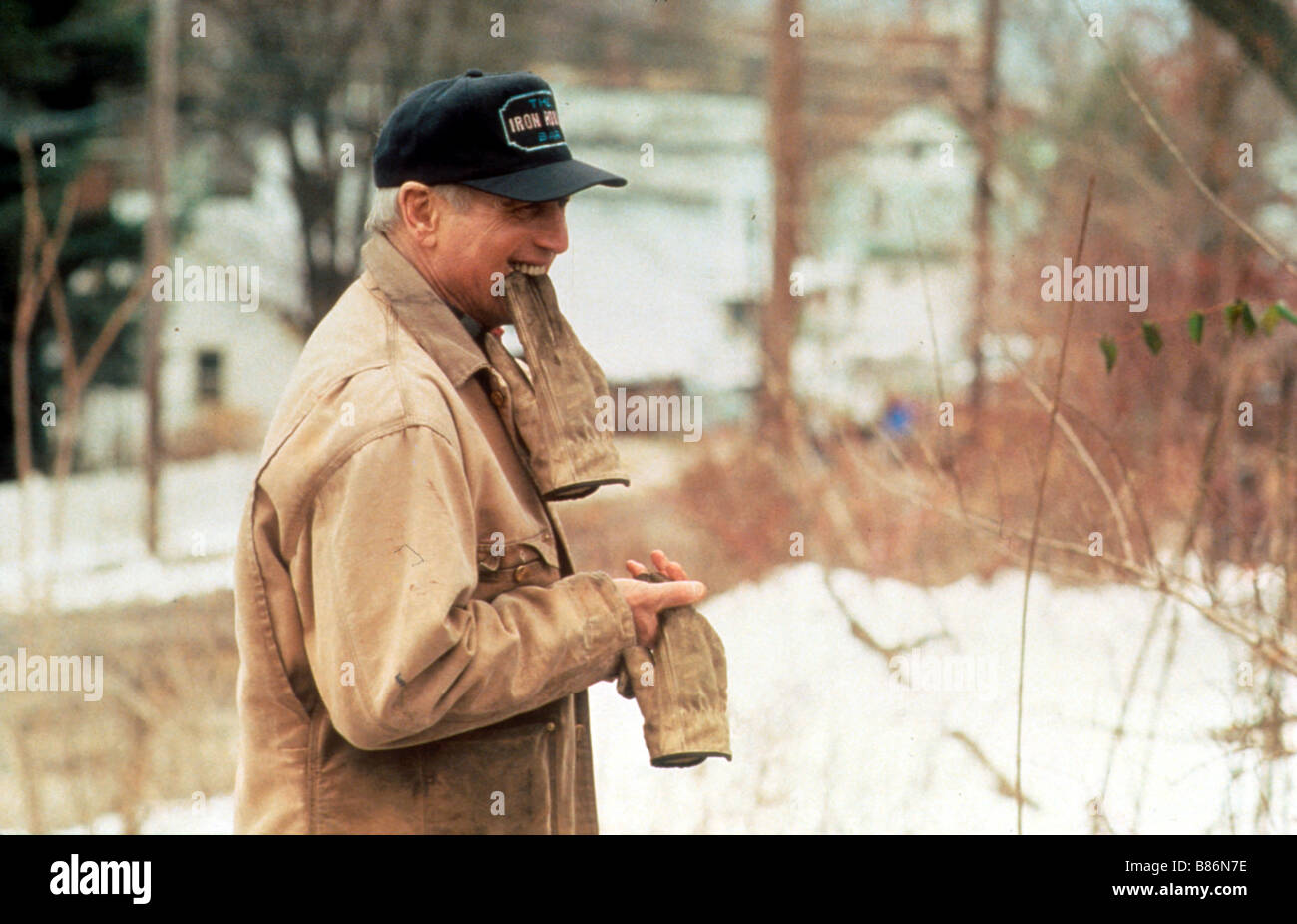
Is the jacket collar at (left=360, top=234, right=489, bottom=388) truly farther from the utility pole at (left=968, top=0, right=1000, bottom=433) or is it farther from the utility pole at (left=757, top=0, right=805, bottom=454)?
the utility pole at (left=757, top=0, right=805, bottom=454)

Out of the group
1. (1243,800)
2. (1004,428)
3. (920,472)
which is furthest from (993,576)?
(1243,800)

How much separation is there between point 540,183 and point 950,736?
3.97 m

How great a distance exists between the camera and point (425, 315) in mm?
2180

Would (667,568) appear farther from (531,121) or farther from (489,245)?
(531,121)

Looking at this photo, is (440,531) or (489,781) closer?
(440,531)

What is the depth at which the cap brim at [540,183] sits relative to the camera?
215 centimetres

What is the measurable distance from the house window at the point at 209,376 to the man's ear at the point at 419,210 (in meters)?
20.9

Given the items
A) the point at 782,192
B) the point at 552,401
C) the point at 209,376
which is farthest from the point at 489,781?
the point at 209,376

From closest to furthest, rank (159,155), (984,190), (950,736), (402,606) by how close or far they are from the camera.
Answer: (402,606) < (950,736) < (984,190) < (159,155)

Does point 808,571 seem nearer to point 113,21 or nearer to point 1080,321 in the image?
point 1080,321

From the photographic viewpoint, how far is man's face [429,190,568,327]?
2.21 m

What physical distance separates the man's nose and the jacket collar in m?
0.19

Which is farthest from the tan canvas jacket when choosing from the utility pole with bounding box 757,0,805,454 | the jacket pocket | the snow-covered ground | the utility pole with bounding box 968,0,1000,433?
the utility pole with bounding box 757,0,805,454
